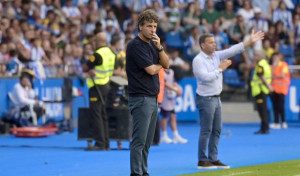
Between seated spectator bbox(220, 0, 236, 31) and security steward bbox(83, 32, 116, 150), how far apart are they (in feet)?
43.6

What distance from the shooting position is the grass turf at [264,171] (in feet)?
37.7

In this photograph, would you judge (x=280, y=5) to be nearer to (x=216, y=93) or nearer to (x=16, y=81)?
(x=16, y=81)

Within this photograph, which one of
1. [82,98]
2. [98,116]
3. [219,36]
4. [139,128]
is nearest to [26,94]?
[82,98]

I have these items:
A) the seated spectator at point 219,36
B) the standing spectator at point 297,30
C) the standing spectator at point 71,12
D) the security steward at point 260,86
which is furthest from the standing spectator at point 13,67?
the standing spectator at point 297,30

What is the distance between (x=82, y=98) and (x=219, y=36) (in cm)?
715

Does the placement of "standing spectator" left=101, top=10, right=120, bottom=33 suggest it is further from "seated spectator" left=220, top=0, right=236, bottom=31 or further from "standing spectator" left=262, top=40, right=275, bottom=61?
"standing spectator" left=262, top=40, right=275, bottom=61

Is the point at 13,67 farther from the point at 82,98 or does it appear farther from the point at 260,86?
the point at 260,86

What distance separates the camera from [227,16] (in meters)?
28.8

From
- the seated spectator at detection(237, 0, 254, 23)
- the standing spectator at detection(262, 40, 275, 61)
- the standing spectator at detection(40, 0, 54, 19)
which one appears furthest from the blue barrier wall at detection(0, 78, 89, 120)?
the seated spectator at detection(237, 0, 254, 23)

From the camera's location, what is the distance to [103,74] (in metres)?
15.6

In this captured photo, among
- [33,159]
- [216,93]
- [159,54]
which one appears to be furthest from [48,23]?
[159,54]

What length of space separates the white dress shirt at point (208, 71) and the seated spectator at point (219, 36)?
14.7m

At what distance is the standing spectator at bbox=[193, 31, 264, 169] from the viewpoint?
12328mm

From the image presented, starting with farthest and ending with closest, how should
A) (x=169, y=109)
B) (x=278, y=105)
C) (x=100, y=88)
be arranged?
(x=278, y=105) → (x=169, y=109) → (x=100, y=88)
